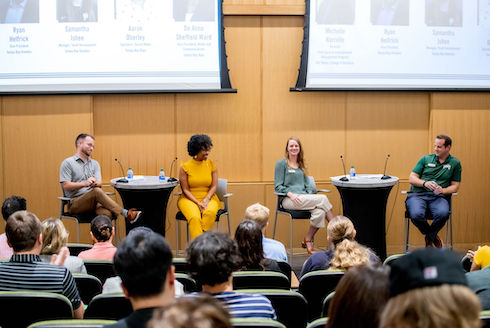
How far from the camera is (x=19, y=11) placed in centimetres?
571

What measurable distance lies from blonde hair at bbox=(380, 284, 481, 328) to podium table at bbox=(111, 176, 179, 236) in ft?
13.3

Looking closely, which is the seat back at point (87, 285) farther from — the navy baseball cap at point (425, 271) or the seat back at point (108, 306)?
the navy baseball cap at point (425, 271)

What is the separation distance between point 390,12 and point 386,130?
131 cm

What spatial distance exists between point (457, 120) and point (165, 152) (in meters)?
3.35

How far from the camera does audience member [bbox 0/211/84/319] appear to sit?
2.36 meters

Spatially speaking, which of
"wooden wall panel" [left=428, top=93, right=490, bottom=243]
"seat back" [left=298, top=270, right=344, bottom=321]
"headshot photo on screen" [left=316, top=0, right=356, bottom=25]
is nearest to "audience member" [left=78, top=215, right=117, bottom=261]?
"seat back" [left=298, top=270, right=344, bottom=321]

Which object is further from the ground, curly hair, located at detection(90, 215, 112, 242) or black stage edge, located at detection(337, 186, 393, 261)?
curly hair, located at detection(90, 215, 112, 242)

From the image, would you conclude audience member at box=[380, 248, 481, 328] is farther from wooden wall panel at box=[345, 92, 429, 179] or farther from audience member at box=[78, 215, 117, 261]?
Answer: wooden wall panel at box=[345, 92, 429, 179]

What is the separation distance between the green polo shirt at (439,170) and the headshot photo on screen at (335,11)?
1.76m

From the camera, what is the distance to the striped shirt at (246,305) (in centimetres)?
195

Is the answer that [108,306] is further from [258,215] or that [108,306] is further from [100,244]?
[258,215]

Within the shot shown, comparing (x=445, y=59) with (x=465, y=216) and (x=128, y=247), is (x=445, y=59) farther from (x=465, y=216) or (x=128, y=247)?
(x=128, y=247)

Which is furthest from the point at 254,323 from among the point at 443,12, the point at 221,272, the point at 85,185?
the point at 443,12

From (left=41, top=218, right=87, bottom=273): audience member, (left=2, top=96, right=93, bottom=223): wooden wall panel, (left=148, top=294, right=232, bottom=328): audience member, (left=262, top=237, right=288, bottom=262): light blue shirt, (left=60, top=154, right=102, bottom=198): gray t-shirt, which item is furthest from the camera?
(left=2, top=96, right=93, bottom=223): wooden wall panel
